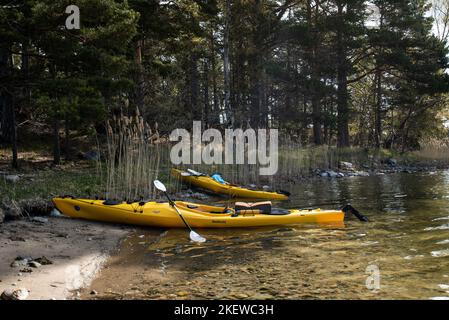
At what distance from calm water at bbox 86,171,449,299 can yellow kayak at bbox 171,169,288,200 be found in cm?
285

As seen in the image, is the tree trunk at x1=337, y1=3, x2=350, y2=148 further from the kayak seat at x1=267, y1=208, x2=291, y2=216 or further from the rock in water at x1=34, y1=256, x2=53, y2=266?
the rock in water at x1=34, y1=256, x2=53, y2=266

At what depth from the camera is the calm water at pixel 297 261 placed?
410 cm

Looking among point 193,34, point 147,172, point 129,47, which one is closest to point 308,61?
point 193,34

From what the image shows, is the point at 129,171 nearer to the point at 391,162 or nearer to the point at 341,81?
the point at 341,81

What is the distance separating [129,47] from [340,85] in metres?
12.7

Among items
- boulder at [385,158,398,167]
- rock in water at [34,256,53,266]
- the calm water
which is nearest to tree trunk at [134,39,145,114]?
the calm water

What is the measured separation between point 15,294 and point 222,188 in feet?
23.6

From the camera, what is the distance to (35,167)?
36.9 ft

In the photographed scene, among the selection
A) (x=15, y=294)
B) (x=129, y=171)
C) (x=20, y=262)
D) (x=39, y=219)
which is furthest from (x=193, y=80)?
(x=15, y=294)

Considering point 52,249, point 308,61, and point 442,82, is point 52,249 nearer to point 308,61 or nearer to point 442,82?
point 308,61

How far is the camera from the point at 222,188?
10625 mm

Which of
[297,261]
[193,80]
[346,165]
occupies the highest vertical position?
[193,80]

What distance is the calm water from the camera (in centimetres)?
410

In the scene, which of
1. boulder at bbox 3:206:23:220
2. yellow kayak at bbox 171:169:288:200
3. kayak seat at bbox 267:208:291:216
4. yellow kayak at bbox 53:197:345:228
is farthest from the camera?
yellow kayak at bbox 171:169:288:200
